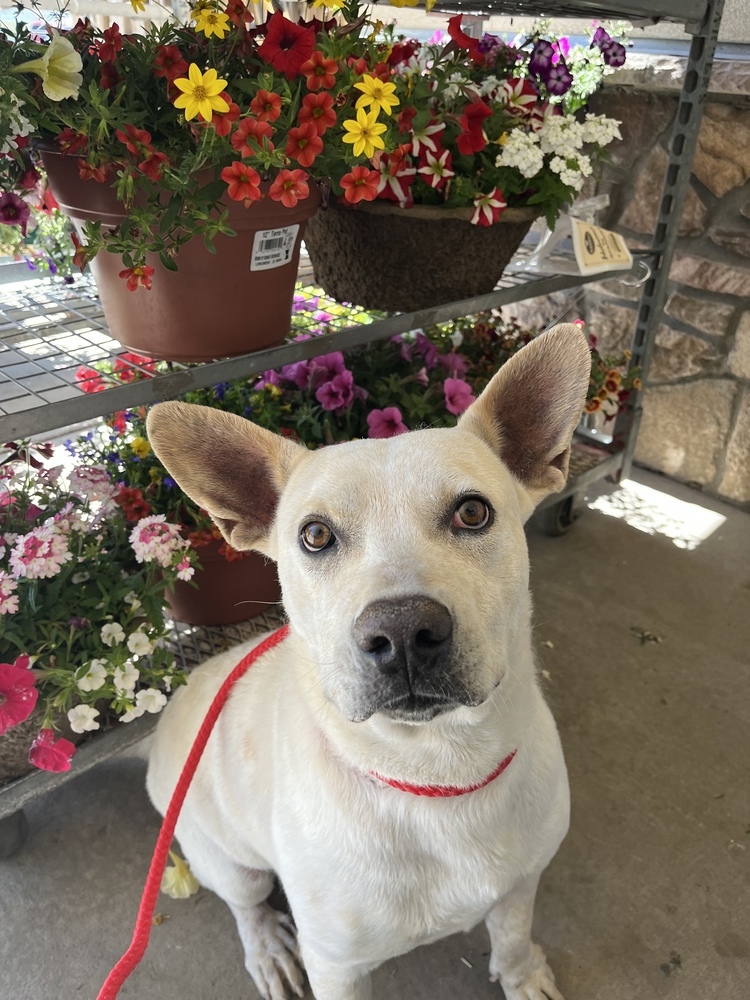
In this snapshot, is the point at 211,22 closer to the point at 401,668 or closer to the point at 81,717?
the point at 401,668

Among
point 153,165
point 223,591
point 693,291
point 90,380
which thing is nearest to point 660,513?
point 693,291

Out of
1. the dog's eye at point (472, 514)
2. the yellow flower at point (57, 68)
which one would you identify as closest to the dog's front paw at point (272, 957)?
the dog's eye at point (472, 514)

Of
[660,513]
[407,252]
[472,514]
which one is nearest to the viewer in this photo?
[472,514]

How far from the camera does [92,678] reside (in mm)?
1381

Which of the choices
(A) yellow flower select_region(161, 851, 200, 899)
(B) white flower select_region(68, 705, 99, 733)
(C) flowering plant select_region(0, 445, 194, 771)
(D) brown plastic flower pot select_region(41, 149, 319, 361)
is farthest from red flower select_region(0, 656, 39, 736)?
(D) brown plastic flower pot select_region(41, 149, 319, 361)

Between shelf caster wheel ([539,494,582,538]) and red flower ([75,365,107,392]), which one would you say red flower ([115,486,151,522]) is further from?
shelf caster wheel ([539,494,582,538])

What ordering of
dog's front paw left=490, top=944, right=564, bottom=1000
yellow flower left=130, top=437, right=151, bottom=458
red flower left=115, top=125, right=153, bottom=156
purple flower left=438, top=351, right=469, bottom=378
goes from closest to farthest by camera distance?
red flower left=115, top=125, right=153, bottom=156 < dog's front paw left=490, top=944, right=564, bottom=1000 < yellow flower left=130, top=437, right=151, bottom=458 < purple flower left=438, top=351, right=469, bottom=378

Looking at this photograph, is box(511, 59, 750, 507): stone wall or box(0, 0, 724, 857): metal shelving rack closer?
box(0, 0, 724, 857): metal shelving rack

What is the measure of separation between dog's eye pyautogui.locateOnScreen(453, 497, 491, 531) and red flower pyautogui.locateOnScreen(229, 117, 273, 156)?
2.09 ft

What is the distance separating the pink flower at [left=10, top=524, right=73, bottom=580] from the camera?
4.29 ft

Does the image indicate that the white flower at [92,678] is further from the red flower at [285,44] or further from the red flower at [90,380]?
the red flower at [285,44]

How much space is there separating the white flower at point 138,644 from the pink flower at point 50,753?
0.20 metres

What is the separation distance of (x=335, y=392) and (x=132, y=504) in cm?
56

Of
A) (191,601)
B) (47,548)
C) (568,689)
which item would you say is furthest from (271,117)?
(568,689)
